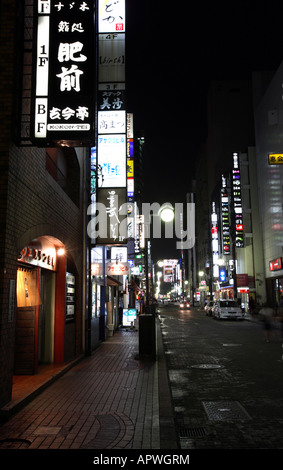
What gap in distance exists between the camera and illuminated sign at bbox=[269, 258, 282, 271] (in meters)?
36.4

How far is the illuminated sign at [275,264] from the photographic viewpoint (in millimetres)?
36362

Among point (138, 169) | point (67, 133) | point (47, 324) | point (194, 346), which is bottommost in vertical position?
point (194, 346)

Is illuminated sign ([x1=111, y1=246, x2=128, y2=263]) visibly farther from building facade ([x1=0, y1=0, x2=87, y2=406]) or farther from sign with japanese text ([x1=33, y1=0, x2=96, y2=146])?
sign with japanese text ([x1=33, y1=0, x2=96, y2=146])

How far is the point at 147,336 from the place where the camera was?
13.0 m

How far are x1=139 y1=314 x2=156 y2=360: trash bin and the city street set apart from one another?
74cm

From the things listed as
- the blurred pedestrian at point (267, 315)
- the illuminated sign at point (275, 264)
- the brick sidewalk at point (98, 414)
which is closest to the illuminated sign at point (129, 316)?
the blurred pedestrian at point (267, 315)

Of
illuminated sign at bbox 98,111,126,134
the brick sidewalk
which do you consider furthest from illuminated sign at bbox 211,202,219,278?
the brick sidewalk

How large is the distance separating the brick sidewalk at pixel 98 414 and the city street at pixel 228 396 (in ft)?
1.26

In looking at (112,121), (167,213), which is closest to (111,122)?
(112,121)

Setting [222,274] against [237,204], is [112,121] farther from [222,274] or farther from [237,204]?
[222,274]
